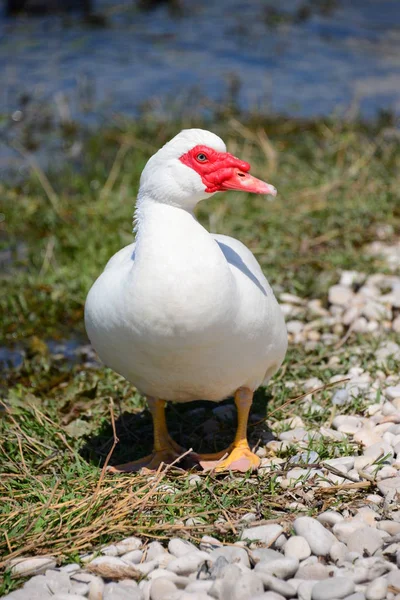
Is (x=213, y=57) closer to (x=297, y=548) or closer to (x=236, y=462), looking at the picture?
(x=236, y=462)

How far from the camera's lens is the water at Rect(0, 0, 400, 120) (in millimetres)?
9852

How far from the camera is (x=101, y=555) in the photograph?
2.87 meters

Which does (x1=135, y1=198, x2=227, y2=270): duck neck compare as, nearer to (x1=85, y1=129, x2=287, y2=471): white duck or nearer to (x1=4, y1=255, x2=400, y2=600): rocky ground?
(x1=85, y1=129, x2=287, y2=471): white duck

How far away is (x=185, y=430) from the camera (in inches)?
160

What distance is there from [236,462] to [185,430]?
0.64 metres

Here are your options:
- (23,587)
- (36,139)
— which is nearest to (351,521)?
(23,587)

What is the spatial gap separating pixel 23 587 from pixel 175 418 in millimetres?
1535

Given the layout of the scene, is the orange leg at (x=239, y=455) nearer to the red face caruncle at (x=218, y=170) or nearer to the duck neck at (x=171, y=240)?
the duck neck at (x=171, y=240)

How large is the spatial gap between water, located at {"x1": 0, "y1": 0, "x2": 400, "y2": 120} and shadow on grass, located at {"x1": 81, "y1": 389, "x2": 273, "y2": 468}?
5.52m

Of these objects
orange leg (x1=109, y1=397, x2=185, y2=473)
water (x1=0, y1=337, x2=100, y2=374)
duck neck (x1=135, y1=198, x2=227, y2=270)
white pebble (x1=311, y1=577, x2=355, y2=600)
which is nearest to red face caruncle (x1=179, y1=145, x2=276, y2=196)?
duck neck (x1=135, y1=198, x2=227, y2=270)

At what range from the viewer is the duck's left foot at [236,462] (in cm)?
343

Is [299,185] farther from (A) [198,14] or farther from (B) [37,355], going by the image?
(A) [198,14]

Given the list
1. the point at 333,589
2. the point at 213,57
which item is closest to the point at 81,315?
the point at 333,589

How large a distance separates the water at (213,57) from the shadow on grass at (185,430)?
552 cm
